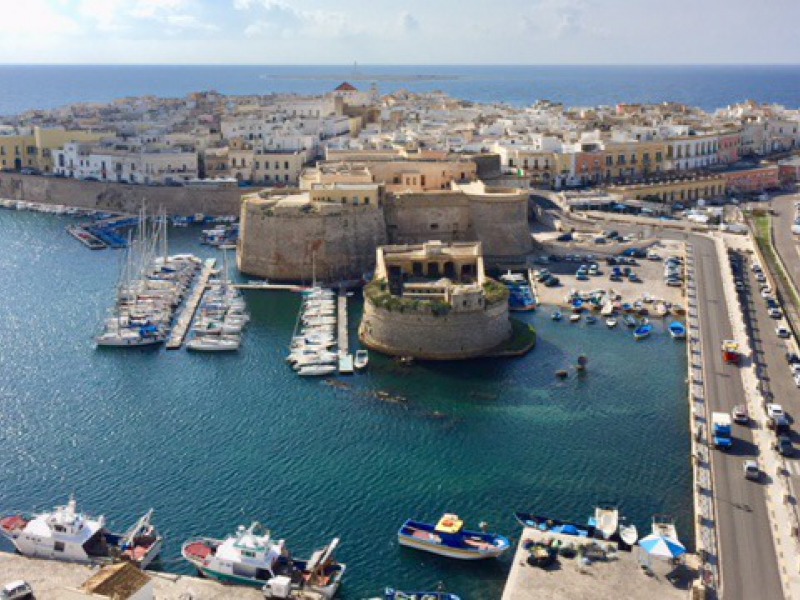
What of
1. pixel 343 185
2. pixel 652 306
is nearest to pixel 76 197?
pixel 343 185

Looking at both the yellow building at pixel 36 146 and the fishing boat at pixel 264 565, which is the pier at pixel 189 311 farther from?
the yellow building at pixel 36 146

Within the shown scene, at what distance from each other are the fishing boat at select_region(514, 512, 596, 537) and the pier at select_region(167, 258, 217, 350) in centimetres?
1946

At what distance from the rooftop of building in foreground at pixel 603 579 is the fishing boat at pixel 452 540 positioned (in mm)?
1595

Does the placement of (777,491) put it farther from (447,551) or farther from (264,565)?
(264,565)

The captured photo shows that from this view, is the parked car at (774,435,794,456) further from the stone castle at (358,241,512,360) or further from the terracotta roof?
the terracotta roof

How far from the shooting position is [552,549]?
806 inches

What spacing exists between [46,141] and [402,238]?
133 feet

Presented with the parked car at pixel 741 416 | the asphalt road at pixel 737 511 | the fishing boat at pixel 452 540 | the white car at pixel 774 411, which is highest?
the white car at pixel 774 411

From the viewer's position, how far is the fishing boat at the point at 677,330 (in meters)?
36.9

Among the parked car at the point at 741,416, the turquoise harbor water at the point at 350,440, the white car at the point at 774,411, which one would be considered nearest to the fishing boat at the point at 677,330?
the turquoise harbor water at the point at 350,440

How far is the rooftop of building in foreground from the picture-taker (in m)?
18.7

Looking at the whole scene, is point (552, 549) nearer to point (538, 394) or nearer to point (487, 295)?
point (538, 394)

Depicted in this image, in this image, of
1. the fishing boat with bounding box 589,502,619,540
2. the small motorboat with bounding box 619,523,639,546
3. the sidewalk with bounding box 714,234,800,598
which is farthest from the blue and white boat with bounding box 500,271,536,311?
the small motorboat with bounding box 619,523,639,546

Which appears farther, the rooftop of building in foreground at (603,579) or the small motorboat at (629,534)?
the small motorboat at (629,534)
